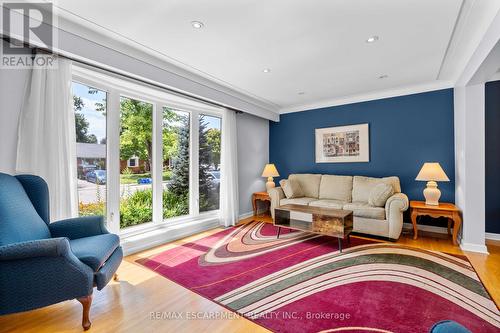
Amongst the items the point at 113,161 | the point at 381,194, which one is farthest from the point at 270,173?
the point at 113,161

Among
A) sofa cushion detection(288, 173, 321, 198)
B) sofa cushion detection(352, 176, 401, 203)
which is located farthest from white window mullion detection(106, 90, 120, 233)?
sofa cushion detection(352, 176, 401, 203)

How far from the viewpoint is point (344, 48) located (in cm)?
269

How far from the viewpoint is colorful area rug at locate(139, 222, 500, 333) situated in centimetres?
180

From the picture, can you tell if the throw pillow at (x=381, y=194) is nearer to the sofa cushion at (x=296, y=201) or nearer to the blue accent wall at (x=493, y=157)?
the sofa cushion at (x=296, y=201)

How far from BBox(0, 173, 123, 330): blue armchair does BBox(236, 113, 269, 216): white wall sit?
310 cm

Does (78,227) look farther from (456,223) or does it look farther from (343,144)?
(456,223)

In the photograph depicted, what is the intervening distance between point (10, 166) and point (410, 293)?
3.89 meters

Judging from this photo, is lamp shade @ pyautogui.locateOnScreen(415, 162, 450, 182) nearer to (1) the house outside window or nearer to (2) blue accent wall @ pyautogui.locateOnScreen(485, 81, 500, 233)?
(2) blue accent wall @ pyautogui.locateOnScreen(485, 81, 500, 233)

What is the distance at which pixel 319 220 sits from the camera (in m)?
3.26

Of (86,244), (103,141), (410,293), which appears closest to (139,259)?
(86,244)

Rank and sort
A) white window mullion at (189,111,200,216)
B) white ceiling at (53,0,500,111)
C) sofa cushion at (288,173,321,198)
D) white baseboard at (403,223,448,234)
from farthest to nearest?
sofa cushion at (288,173,321,198)
white window mullion at (189,111,200,216)
white baseboard at (403,223,448,234)
white ceiling at (53,0,500,111)

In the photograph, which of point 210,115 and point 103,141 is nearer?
point 103,141

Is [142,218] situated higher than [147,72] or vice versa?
[147,72]

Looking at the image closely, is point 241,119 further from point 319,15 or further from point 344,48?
point 319,15
